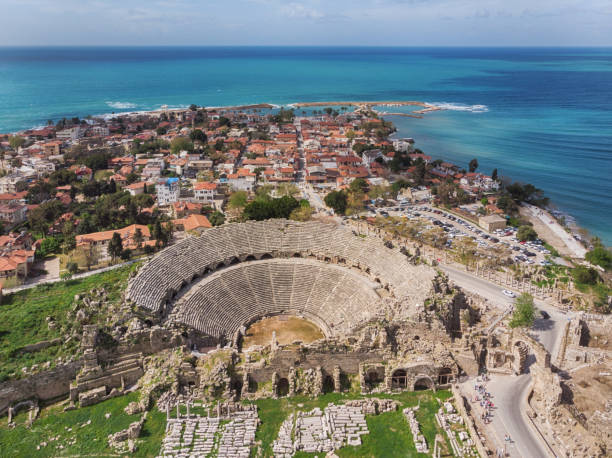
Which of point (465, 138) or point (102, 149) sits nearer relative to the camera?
point (102, 149)

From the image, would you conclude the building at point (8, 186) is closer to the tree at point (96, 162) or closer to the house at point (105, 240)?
the tree at point (96, 162)

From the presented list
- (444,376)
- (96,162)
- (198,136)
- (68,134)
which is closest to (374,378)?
(444,376)

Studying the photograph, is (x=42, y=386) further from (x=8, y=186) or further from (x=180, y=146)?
(x=180, y=146)

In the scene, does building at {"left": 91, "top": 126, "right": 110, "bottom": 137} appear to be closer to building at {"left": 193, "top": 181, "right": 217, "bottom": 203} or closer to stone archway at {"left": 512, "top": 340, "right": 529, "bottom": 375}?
building at {"left": 193, "top": 181, "right": 217, "bottom": 203}

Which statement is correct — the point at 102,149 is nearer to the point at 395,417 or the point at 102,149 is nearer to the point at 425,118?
the point at 395,417

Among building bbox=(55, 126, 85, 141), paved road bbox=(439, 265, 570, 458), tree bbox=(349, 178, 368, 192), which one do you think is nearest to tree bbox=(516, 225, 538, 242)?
paved road bbox=(439, 265, 570, 458)

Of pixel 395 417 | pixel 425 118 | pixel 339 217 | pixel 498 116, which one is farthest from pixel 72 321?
pixel 498 116

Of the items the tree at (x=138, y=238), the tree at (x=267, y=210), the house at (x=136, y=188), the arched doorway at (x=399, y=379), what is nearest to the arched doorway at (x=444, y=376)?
the arched doorway at (x=399, y=379)
